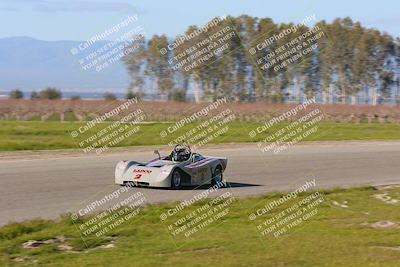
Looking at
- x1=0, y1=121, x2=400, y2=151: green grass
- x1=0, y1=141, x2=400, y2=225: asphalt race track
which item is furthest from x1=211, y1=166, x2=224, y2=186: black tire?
x1=0, y1=121, x2=400, y2=151: green grass

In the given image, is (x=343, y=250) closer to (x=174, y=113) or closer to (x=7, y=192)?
(x=7, y=192)

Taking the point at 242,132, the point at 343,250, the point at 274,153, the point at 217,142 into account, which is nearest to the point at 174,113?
the point at 242,132

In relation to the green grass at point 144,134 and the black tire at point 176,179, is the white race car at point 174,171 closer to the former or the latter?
the black tire at point 176,179

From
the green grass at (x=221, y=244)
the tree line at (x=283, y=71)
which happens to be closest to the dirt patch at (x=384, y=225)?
the green grass at (x=221, y=244)

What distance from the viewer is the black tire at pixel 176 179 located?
56.6ft

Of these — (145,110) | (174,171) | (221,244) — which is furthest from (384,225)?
(145,110)

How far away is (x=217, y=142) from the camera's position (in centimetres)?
3158

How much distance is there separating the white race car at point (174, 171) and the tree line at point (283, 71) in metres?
43.1

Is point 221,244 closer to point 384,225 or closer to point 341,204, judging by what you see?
point 384,225

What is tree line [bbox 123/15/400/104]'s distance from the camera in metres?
65.4

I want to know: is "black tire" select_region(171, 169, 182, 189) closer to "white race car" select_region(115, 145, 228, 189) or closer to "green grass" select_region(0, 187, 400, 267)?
"white race car" select_region(115, 145, 228, 189)

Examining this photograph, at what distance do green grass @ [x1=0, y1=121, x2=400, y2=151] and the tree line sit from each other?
22.3 meters

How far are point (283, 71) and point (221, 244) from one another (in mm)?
57886

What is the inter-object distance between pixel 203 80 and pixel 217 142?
37336 mm
